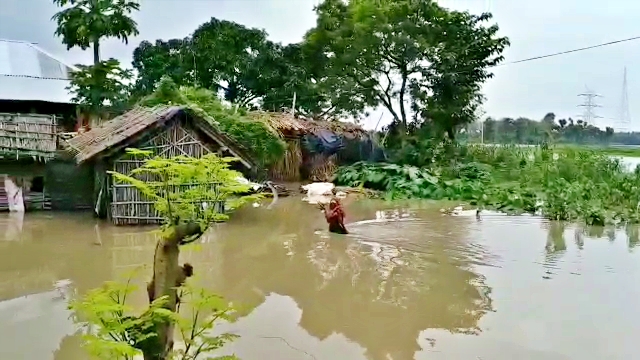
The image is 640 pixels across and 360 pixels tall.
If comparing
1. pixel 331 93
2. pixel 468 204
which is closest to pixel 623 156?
pixel 468 204

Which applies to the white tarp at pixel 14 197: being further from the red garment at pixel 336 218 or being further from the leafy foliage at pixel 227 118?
the red garment at pixel 336 218

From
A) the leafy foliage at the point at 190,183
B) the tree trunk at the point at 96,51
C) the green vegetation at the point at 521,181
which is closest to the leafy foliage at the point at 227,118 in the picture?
the green vegetation at the point at 521,181

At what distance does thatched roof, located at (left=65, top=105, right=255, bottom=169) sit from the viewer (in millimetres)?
11664

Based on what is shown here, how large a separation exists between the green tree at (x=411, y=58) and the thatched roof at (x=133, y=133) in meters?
8.61

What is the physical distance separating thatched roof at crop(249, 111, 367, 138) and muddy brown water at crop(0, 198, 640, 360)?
6290mm

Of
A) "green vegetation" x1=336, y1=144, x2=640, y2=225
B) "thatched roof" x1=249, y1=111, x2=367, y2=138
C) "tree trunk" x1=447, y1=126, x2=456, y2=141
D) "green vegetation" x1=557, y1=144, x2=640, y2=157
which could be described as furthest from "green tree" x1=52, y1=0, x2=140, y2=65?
"green vegetation" x1=557, y1=144, x2=640, y2=157

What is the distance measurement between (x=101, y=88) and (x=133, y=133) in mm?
6561

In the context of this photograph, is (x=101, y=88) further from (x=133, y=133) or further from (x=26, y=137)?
(x=133, y=133)

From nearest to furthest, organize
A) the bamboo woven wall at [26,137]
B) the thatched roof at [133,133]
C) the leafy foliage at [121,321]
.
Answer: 1. the leafy foliage at [121,321]
2. the thatched roof at [133,133]
3. the bamboo woven wall at [26,137]

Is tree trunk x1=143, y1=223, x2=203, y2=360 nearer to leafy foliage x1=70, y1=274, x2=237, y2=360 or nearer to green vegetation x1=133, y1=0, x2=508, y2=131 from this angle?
leafy foliage x1=70, y1=274, x2=237, y2=360

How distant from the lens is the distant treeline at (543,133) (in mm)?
19156

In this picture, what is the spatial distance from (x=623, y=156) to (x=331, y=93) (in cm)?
931

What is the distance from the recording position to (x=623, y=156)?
17469 millimetres

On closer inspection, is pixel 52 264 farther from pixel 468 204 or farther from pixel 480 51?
pixel 480 51
